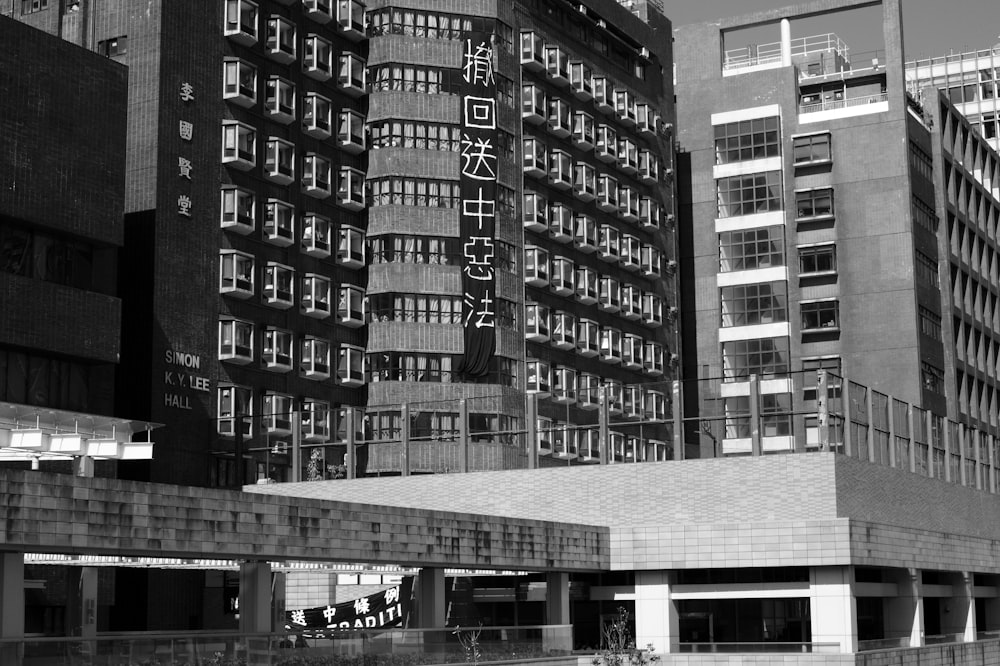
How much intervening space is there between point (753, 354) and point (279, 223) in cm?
4243

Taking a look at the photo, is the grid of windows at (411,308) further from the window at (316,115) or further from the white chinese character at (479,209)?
the window at (316,115)

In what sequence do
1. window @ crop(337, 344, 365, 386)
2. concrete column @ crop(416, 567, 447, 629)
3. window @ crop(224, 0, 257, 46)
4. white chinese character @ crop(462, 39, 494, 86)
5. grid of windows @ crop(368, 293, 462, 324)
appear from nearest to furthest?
concrete column @ crop(416, 567, 447, 629)
window @ crop(224, 0, 257, 46)
window @ crop(337, 344, 365, 386)
grid of windows @ crop(368, 293, 462, 324)
white chinese character @ crop(462, 39, 494, 86)

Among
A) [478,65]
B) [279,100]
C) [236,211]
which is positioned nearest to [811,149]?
[478,65]

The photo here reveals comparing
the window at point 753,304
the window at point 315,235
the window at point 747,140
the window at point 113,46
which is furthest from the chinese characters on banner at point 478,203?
the window at point 747,140

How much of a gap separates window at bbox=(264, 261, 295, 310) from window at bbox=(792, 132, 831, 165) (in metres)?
45.2

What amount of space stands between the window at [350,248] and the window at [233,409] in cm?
1085

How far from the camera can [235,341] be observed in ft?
230

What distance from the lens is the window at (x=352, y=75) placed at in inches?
3162

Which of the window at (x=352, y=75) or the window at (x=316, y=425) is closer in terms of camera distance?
the window at (x=316, y=425)

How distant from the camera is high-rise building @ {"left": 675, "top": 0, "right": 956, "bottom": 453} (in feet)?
339


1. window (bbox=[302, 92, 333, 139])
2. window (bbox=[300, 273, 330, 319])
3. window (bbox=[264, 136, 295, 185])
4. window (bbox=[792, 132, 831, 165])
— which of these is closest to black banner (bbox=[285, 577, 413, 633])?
window (bbox=[300, 273, 330, 319])

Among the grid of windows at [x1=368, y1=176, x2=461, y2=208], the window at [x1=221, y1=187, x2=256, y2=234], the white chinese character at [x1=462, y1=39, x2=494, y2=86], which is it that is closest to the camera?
the window at [x1=221, y1=187, x2=256, y2=234]

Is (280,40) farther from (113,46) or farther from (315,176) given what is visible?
(113,46)

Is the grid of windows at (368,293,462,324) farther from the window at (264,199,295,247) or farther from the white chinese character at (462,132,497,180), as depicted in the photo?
the window at (264,199,295,247)
